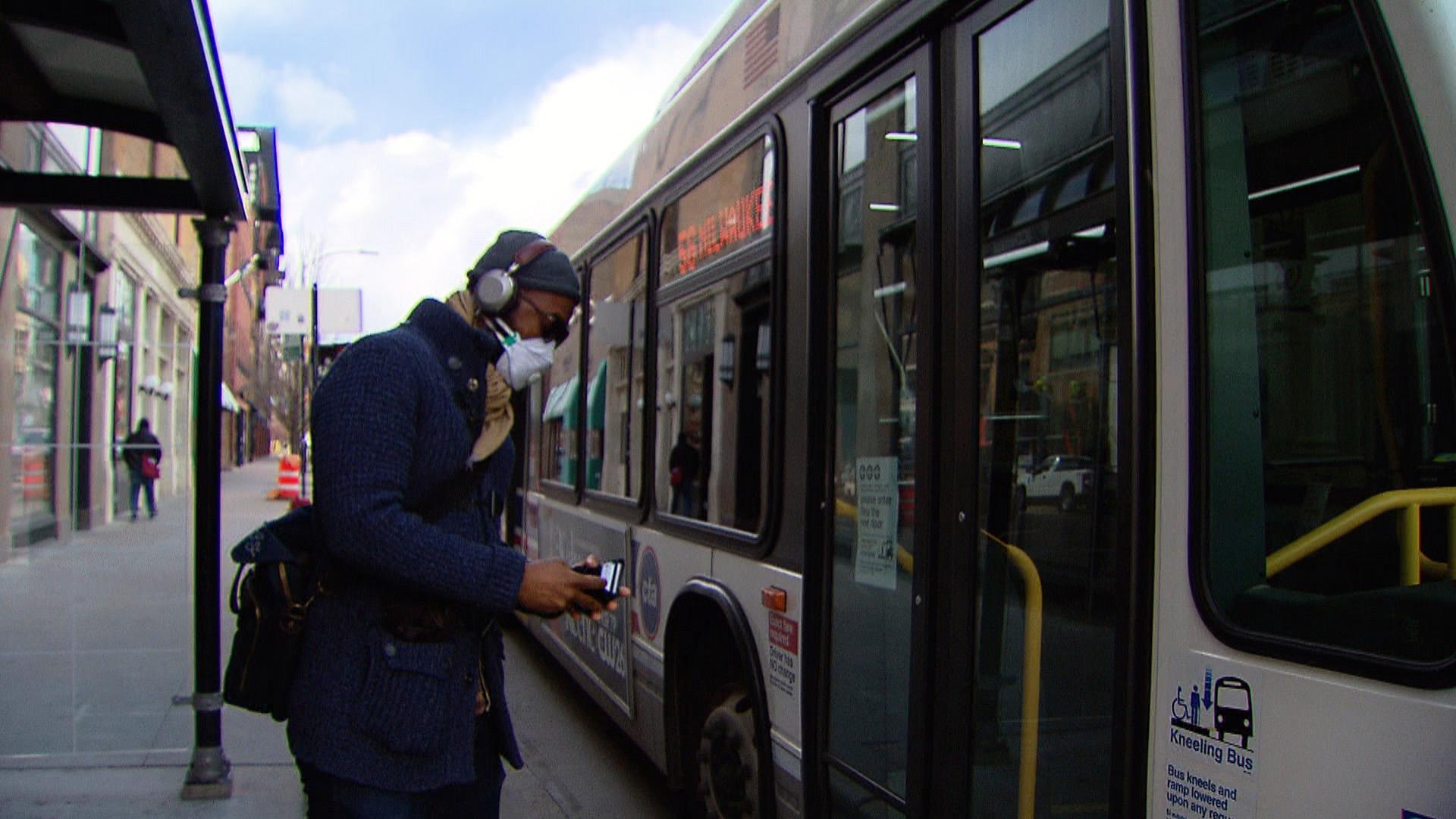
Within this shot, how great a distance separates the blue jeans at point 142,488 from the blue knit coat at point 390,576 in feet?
13.4

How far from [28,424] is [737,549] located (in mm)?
3694

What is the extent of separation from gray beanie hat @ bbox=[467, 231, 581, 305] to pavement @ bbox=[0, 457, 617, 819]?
3.61m

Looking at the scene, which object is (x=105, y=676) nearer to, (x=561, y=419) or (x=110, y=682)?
(x=110, y=682)

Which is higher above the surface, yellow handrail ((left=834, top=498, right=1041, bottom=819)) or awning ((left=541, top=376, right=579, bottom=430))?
awning ((left=541, top=376, right=579, bottom=430))

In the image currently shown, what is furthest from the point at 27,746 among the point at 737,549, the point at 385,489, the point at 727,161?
the point at 385,489

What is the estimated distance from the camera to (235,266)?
50.1 m

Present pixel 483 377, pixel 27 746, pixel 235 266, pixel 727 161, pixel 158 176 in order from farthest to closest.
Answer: pixel 235 266
pixel 27 746
pixel 158 176
pixel 727 161
pixel 483 377

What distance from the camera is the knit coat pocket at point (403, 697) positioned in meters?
2.06

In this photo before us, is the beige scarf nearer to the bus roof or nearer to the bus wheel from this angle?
the bus roof

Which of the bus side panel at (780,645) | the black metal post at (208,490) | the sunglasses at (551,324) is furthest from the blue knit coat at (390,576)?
the black metal post at (208,490)

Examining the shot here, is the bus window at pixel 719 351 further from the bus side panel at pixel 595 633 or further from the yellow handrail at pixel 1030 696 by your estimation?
the yellow handrail at pixel 1030 696

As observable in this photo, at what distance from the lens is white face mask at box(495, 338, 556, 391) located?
7.82 ft

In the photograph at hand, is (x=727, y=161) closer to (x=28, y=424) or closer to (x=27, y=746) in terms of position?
(x=28, y=424)

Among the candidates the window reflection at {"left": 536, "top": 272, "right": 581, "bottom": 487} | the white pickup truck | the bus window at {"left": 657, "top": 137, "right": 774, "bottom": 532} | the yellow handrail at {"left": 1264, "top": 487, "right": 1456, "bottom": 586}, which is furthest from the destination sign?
the yellow handrail at {"left": 1264, "top": 487, "right": 1456, "bottom": 586}
